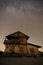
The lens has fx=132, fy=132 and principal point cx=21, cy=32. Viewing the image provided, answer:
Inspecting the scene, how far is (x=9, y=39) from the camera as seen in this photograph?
21.9 metres

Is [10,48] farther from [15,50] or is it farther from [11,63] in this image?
[11,63]

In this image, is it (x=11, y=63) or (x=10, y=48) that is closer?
(x=11, y=63)

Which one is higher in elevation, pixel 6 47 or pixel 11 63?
pixel 6 47

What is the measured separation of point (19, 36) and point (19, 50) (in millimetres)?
2493

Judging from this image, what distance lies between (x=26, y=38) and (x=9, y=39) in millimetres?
2871

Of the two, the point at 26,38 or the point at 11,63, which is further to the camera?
the point at 26,38

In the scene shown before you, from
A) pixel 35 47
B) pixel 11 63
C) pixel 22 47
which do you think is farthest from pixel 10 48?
pixel 11 63

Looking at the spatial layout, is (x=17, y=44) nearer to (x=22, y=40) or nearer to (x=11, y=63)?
(x=22, y=40)

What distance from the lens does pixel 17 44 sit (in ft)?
72.8

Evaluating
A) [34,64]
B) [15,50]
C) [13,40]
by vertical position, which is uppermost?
[13,40]

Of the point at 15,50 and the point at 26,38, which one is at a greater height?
the point at 26,38

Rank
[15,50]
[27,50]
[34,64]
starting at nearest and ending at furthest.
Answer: [34,64]
[15,50]
[27,50]

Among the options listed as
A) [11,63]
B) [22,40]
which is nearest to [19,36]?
[22,40]

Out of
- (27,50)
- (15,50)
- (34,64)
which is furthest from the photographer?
(27,50)
